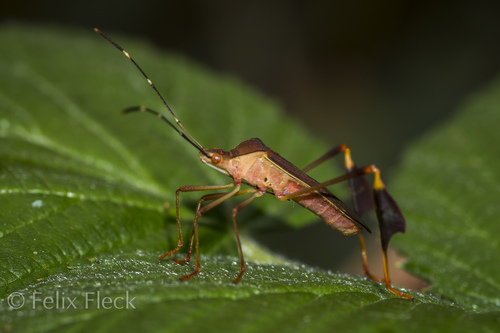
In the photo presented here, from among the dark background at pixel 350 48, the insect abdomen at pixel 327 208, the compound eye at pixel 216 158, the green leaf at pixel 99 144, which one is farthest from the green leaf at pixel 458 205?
the dark background at pixel 350 48

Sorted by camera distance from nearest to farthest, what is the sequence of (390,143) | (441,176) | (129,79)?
(441,176)
(129,79)
(390,143)

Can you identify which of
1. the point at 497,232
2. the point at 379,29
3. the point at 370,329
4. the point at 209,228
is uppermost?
the point at 379,29

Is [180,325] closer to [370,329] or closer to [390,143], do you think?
[370,329]

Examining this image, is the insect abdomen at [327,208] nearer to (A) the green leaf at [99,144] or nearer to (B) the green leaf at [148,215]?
(B) the green leaf at [148,215]

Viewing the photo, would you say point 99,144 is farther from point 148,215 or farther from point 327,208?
point 327,208

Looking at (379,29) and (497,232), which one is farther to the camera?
(379,29)

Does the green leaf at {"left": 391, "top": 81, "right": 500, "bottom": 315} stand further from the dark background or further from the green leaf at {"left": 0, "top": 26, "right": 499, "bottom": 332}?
the dark background

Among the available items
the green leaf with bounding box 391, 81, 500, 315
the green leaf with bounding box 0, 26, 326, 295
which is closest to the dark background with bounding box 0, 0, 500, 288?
the green leaf with bounding box 391, 81, 500, 315

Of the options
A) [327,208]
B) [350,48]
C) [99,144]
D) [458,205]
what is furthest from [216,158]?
[350,48]

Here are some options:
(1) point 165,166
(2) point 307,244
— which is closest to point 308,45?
(2) point 307,244
